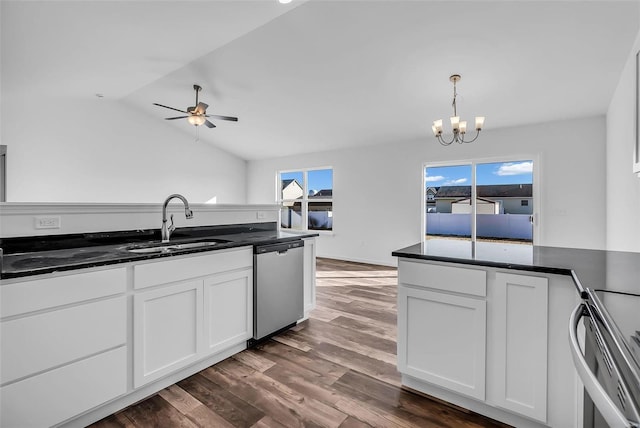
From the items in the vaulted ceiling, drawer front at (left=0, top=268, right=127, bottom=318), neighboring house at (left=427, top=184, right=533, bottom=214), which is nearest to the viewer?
drawer front at (left=0, top=268, right=127, bottom=318)

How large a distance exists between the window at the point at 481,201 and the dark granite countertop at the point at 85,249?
11.6ft

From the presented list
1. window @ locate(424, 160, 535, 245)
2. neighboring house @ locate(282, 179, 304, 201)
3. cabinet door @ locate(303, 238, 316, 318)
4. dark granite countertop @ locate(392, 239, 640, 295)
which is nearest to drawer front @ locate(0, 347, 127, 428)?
cabinet door @ locate(303, 238, 316, 318)

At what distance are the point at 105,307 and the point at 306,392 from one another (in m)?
1.26

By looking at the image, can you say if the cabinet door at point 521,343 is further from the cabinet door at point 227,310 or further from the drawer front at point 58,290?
the drawer front at point 58,290

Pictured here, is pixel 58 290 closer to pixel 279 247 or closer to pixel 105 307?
pixel 105 307

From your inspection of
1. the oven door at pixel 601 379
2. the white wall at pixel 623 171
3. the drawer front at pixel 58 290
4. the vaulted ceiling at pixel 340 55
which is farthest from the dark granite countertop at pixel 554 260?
the vaulted ceiling at pixel 340 55

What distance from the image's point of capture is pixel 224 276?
2168 millimetres

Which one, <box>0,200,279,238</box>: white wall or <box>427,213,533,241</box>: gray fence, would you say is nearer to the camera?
<box>0,200,279,238</box>: white wall

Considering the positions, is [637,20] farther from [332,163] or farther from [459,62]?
[332,163]

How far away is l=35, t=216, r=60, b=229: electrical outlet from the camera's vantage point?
1842 millimetres

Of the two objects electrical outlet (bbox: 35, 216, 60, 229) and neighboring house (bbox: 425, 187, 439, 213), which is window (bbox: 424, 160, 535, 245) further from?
electrical outlet (bbox: 35, 216, 60, 229)

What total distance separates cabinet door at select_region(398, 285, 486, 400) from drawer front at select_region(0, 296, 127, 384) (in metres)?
1.64

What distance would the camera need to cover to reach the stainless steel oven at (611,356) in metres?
0.57

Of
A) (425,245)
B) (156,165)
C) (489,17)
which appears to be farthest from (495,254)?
(156,165)
